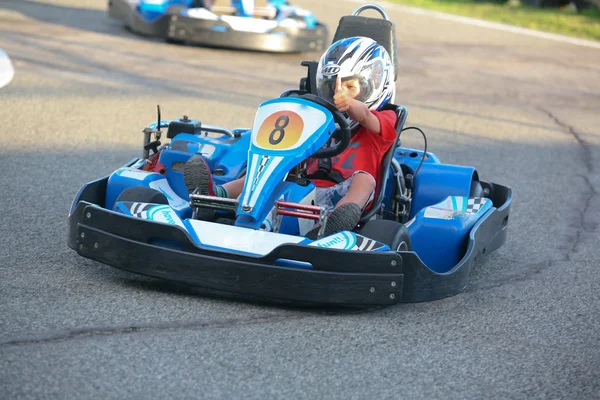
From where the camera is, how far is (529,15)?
17656 millimetres

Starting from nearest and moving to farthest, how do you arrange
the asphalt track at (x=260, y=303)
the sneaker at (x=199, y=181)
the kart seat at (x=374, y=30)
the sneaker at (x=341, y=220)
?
the asphalt track at (x=260, y=303), the sneaker at (x=341, y=220), the sneaker at (x=199, y=181), the kart seat at (x=374, y=30)

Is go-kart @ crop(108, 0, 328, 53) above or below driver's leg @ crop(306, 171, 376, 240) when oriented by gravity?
below

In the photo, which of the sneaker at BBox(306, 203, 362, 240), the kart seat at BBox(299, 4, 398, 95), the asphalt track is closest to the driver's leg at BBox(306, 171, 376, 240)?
the sneaker at BBox(306, 203, 362, 240)

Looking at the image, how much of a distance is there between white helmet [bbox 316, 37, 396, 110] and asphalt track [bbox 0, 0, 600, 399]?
1010 mm

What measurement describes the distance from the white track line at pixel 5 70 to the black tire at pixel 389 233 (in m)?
5.43

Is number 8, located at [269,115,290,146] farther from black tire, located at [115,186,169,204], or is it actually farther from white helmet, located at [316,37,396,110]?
black tire, located at [115,186,169,204]

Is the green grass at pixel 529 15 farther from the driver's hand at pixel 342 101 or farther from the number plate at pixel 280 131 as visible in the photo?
the number plate at pixel 280 131

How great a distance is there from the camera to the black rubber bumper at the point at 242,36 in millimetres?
10922

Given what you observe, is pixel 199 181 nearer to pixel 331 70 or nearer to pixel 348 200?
pixel 348 200

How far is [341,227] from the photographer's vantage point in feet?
13.9

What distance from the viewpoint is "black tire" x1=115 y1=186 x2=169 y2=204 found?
14.2 feet

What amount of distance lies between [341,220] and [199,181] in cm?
66

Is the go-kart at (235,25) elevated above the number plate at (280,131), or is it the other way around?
the number plate at (280,131)

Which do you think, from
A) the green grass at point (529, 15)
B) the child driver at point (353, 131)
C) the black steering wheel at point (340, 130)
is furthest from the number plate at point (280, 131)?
the green grass at point (529, 15)
